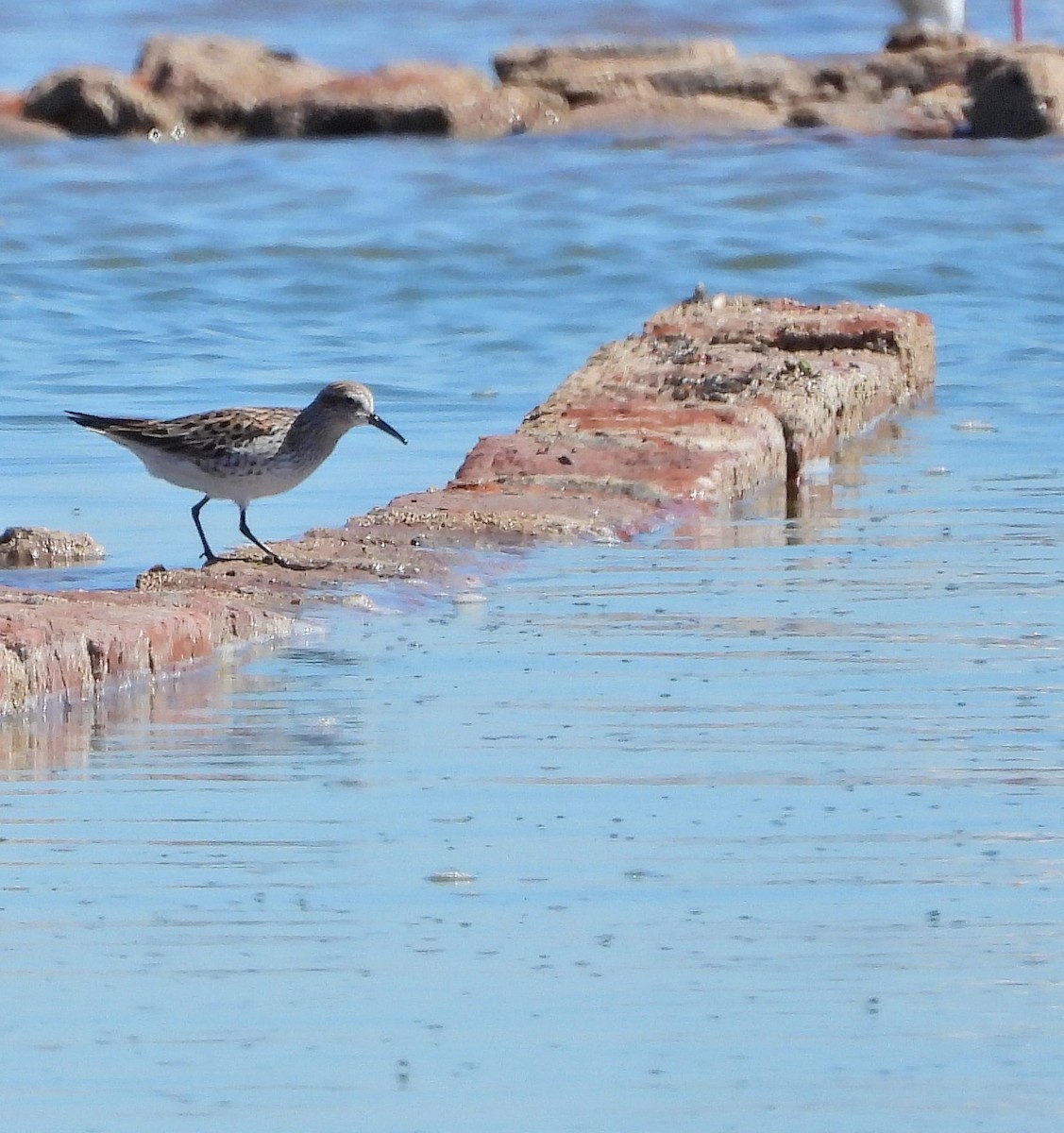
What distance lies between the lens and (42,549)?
8.16 meters

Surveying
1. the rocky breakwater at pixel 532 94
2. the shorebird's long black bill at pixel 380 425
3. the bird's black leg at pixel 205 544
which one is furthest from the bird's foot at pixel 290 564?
the rocky breakwater at pixel 532 94

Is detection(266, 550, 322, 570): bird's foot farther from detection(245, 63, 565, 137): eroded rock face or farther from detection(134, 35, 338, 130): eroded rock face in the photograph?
detection(134, 35, 338, 130): eroded rock face

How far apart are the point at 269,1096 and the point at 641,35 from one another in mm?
37595

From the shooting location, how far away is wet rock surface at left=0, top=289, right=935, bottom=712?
6297mm

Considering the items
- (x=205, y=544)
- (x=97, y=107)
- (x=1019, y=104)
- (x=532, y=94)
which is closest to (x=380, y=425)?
(x=205, y=544)

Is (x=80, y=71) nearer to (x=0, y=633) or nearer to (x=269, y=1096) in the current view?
(x=0, y=633)

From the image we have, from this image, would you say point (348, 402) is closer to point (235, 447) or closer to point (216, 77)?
point (235, 447)

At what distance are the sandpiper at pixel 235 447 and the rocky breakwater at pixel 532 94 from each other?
19.2 m

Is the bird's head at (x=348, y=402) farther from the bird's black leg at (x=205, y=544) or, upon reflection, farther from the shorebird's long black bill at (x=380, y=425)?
the bird's black leg at (x=205, y=544)

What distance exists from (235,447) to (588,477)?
1263mm

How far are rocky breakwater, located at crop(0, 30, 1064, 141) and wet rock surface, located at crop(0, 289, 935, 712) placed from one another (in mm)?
15967

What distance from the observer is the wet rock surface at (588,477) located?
248 inches

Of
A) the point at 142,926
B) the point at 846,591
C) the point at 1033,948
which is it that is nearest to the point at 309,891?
the point at 142,926

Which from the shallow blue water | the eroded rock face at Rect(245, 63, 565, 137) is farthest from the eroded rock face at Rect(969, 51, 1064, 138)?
the shallow blue water
